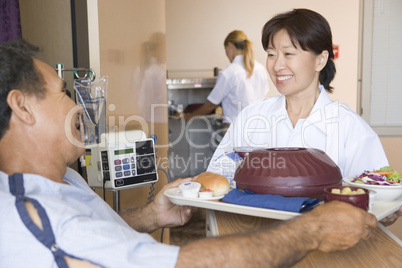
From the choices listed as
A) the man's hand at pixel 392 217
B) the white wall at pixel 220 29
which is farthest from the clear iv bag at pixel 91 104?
the white wall at pixel 220 29

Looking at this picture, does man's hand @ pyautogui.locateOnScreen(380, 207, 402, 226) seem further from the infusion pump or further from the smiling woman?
the infusion pump

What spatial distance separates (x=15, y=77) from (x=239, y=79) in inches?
140

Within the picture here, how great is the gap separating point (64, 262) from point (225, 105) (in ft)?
12.7

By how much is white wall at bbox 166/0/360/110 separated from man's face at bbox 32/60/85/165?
194 inches

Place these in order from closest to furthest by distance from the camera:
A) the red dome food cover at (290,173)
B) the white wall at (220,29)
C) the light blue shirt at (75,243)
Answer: the light blue shirt at (75,243) → the red dome food cover at (290,173) → the white wall at (220,29)

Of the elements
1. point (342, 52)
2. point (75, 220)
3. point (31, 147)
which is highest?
point (342, 52)

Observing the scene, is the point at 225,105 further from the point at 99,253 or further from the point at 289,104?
the point at 99,253

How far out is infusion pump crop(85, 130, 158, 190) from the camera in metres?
1.82

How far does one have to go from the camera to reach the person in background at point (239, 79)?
4340 millimetres

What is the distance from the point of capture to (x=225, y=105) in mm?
4625

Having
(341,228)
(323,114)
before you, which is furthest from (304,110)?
(341,228)

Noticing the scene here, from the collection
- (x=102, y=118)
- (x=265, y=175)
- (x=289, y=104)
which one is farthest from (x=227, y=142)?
(x=265, y=175)

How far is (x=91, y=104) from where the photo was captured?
5.90 feet

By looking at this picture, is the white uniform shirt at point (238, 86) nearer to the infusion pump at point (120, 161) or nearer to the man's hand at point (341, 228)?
the infusion pump at point (120, 161)
